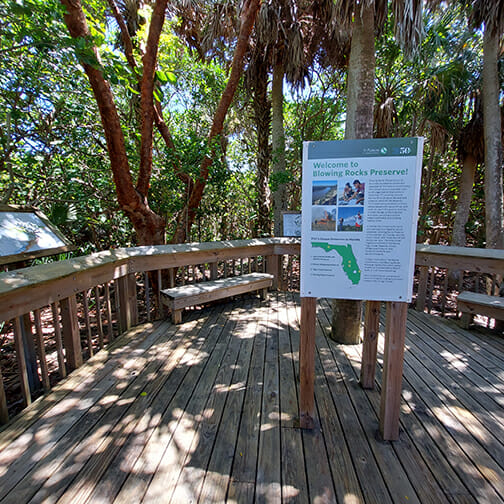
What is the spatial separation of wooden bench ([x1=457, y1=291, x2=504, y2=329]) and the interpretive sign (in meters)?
4.18

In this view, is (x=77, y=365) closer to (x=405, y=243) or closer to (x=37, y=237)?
(x=37, y=237)

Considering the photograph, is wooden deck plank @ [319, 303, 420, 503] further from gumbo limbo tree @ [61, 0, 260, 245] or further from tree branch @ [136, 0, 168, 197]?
tree branch @ [136, 0, 168, 197]

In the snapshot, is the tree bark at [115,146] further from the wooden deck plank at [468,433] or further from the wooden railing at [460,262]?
the wooden railing at [460,262]

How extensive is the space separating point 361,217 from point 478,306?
2520 millimetres

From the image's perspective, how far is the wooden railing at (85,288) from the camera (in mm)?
1820

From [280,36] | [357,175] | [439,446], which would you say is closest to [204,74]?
[280,36]

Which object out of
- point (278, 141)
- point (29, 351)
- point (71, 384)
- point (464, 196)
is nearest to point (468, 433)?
point (71, 384)

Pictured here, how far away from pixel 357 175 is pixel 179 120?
7.27 m

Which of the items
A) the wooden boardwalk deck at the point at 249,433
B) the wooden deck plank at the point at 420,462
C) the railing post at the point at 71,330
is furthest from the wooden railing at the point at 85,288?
the wooden deck plank at the point at 420,462

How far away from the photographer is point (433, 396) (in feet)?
6.77

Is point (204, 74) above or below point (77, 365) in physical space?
above

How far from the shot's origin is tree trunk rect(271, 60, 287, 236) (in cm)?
562

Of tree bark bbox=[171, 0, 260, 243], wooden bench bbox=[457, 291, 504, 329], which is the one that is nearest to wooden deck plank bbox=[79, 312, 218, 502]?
tree bark bbox=[171, 0, 260, 243]

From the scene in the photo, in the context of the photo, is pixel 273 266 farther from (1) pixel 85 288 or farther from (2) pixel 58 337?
(2) pixel 58 337
